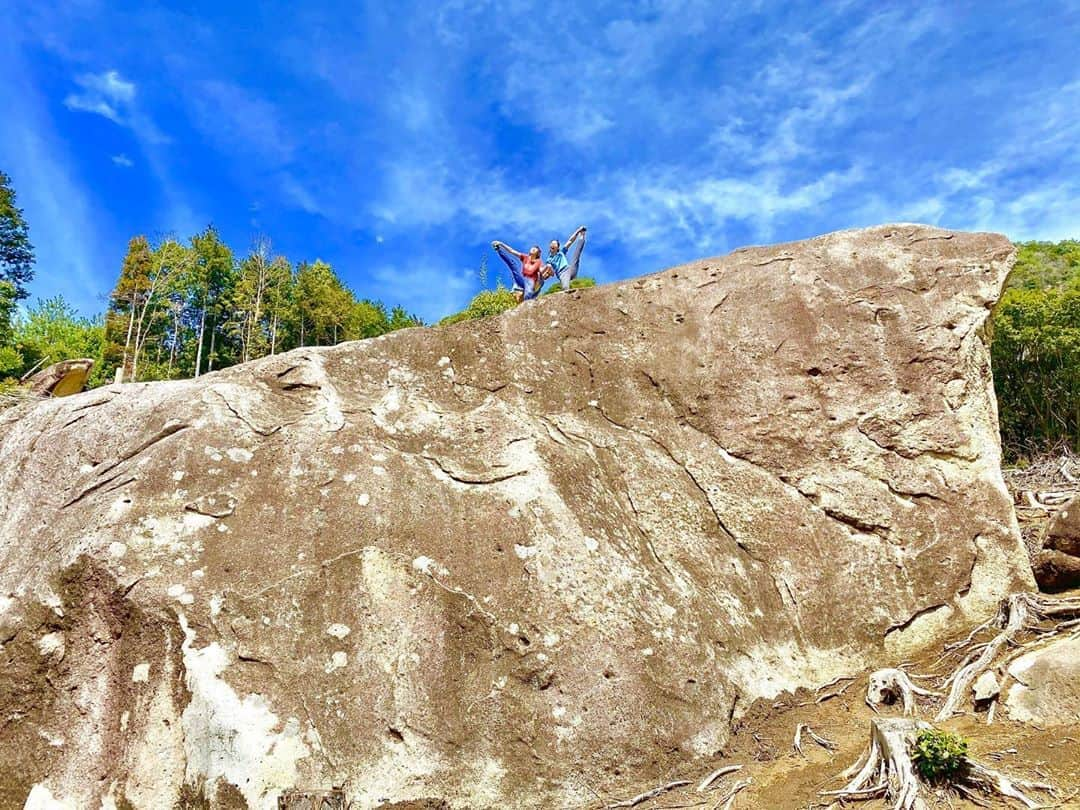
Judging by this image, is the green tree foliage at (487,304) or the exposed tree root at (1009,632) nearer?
the exposed tree root at (1009,632)

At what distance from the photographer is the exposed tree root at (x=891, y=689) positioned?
5.48m

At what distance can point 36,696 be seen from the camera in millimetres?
4949

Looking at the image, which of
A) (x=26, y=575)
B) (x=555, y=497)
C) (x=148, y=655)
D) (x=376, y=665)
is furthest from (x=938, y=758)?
(x=26, y=575)

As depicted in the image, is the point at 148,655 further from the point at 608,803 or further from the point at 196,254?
the point at 196,254

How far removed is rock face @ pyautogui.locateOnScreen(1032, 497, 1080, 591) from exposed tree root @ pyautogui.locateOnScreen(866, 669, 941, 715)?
2.04 meters

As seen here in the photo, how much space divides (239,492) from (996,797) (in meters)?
5.44

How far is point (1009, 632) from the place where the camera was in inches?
231

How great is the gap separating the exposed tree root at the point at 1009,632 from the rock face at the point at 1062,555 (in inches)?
14.6

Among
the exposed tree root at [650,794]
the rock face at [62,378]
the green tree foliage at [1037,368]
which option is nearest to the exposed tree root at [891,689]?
the exposed tree root at [650,794]

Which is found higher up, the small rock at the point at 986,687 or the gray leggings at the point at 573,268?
the gray leggings at the point at 573,268

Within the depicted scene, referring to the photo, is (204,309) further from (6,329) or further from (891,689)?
(891,689)

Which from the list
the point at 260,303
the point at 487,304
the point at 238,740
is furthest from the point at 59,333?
the point at 238,740

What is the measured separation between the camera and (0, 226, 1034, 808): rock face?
190 inches

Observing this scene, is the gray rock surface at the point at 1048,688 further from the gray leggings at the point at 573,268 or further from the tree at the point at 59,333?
the tree at the point at 59,333
